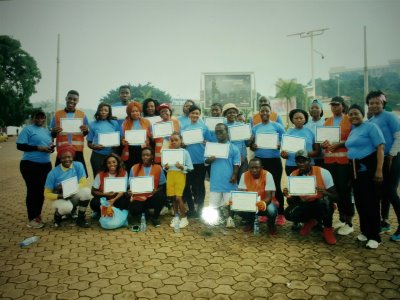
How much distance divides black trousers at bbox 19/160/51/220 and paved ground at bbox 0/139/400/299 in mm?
456

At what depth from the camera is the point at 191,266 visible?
12.6ft

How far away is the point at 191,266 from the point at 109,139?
→ 299 centimetres

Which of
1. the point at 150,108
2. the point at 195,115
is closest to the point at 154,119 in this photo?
the point at 150,108

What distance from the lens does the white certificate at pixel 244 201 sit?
473cm

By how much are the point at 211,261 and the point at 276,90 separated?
4520cm

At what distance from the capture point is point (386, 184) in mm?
4516

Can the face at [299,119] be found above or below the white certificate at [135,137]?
above

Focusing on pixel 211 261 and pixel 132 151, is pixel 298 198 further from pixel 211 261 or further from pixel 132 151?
pixel 132 151

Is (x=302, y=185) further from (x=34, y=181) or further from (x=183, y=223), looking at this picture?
(x=34, y=181)

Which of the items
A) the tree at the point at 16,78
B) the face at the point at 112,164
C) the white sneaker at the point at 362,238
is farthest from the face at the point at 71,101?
the tree at the point at 16,78

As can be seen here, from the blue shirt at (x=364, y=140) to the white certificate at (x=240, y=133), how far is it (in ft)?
5.90

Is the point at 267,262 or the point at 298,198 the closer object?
the point at 267,262

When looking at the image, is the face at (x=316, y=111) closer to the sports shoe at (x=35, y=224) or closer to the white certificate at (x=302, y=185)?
the white certificate at (x=302, y=185)

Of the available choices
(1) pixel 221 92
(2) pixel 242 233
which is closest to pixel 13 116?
(1) pixel 221 92
